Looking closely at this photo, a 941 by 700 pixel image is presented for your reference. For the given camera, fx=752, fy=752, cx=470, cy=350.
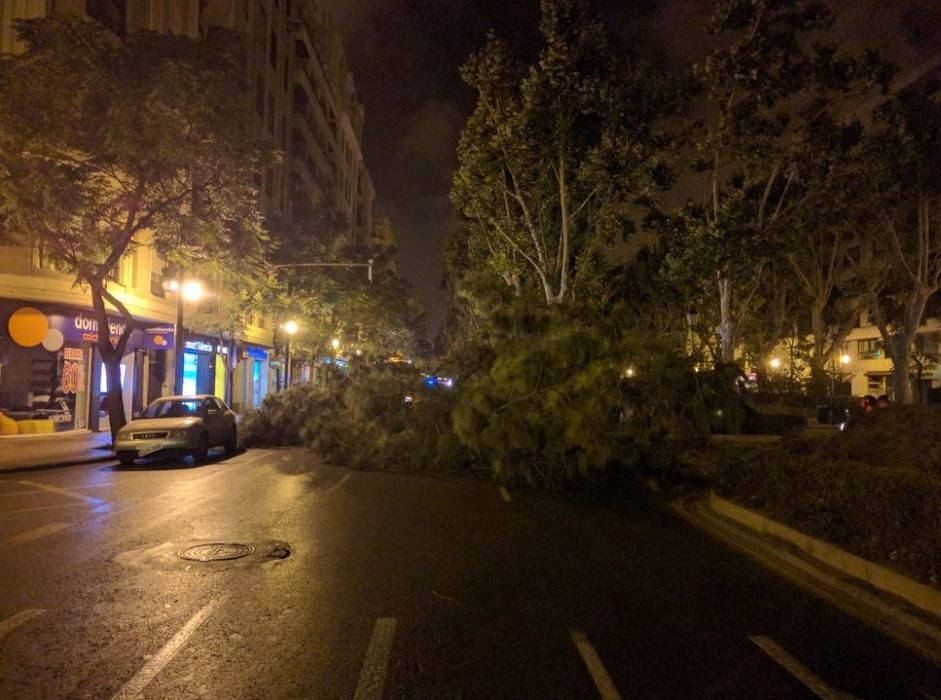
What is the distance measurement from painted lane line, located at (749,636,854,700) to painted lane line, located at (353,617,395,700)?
8.95 feet

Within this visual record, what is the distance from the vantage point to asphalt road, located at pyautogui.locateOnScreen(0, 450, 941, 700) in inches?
189

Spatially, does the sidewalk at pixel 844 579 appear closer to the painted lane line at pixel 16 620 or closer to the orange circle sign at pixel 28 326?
the painted lane line at pixel 16 620

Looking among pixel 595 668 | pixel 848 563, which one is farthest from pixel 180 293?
pixel 595 668

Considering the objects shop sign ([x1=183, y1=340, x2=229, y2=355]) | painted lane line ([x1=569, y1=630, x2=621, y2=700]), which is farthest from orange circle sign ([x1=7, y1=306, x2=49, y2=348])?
painted lane line ([x1=569, y1=630, x2=621, y2=700])

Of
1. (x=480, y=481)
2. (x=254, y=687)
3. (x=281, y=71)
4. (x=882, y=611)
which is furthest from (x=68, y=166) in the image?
(x=281, y=71)

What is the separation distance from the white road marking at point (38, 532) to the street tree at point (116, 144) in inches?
365

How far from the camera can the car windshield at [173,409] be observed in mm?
18156

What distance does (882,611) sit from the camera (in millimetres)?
6492

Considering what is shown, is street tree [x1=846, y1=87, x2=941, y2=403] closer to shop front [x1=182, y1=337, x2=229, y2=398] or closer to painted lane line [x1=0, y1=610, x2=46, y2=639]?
painted lane line [x1=0, y1=610, x2=46, y2=639]

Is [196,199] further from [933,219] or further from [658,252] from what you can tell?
[933,219]

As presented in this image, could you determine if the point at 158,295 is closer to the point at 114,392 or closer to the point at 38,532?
the point at 114,392

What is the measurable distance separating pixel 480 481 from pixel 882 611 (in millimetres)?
9424

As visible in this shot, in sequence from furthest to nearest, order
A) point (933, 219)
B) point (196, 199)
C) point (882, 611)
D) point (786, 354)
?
point (786, 354), point (933, 219), point (196, 199), point (882, 611)

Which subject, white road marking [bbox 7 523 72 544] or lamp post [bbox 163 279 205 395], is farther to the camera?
lamp post [bbox 163 279 205 395]
